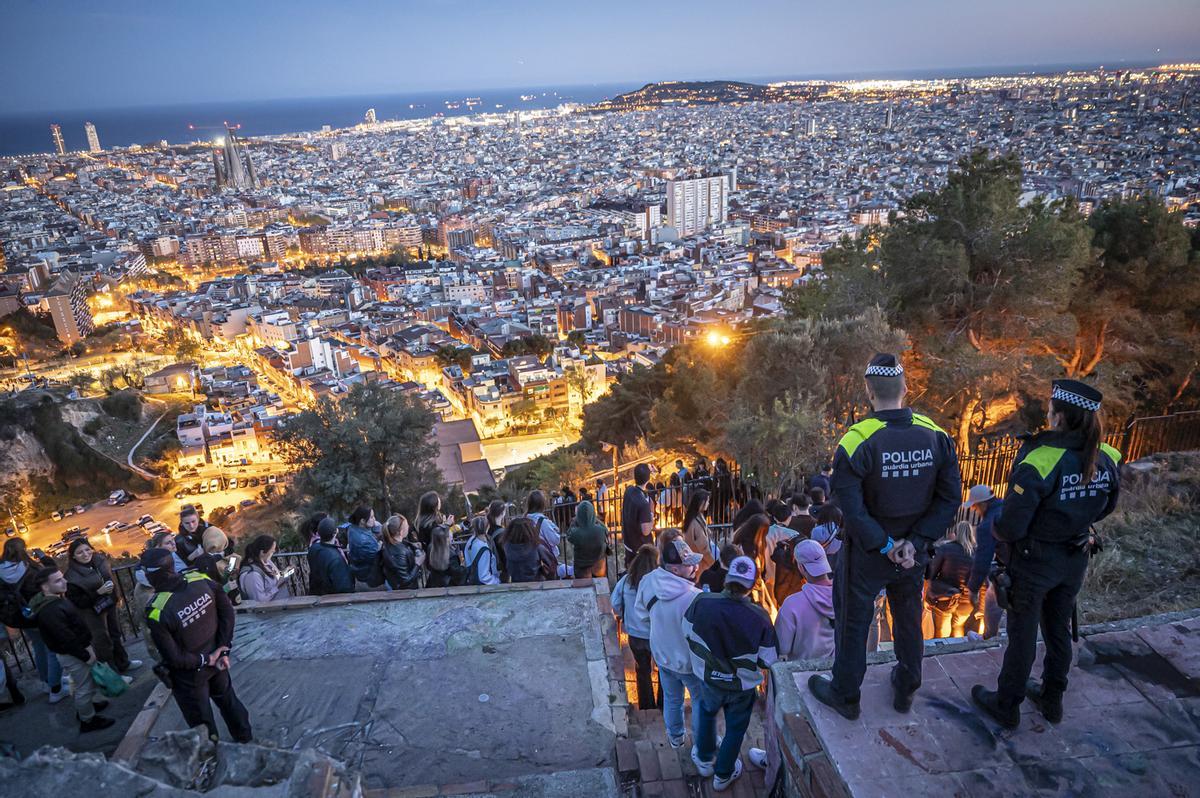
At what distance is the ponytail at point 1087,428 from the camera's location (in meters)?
2.61

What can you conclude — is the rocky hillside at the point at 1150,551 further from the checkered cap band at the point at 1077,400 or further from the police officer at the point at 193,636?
the police officer at the point at 193,636

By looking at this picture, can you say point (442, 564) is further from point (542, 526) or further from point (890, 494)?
point (890, 494)

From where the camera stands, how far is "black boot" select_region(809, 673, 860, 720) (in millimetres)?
2984

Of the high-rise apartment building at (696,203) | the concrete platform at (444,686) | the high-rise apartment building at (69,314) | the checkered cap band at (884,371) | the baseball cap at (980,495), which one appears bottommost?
the high-rise apartment building at (69,314)

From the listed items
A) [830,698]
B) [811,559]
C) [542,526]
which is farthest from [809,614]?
[542,526]

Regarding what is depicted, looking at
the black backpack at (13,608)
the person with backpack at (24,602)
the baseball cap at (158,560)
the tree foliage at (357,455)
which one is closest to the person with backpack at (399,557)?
the baseball cap at (158,560)

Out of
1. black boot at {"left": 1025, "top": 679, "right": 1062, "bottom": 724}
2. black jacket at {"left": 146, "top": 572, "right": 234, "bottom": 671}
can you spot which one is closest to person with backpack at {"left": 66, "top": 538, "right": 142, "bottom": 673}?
black jacket at {"left": 146, "top": 572, "right": 234, "bottom": 671}

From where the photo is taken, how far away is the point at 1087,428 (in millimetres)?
2631

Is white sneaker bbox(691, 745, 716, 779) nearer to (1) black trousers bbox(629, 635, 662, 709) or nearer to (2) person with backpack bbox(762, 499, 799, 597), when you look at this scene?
(1) black trousers bbox(629, 635, 662, 709)

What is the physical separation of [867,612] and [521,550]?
2921 mm

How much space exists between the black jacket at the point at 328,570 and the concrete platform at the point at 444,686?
143mm

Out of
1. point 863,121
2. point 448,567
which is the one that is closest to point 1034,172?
point 863,121

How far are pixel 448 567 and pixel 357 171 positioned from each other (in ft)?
541

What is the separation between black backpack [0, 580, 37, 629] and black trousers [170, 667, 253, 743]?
126 centimetres
